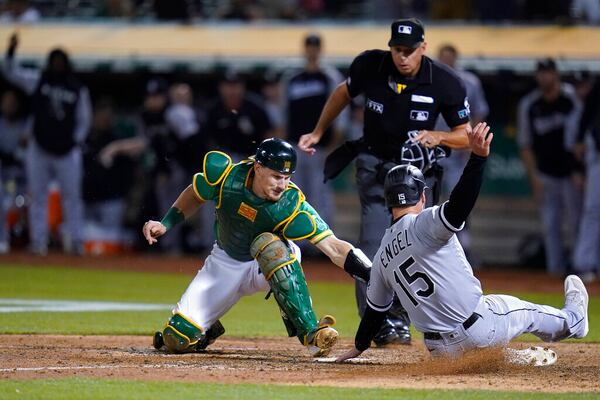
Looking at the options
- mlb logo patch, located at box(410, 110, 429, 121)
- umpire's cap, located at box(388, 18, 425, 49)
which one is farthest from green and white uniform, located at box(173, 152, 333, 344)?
umpire's cap, located at box(388, 18, 425, 49)

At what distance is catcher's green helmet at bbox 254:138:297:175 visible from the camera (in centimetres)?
738

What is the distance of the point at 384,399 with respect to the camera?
5855 millimetres

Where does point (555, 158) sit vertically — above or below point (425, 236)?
below

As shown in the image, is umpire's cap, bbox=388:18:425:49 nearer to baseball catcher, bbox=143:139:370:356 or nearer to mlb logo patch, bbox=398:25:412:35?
mlb logo patch, bbox=398:25:412:35

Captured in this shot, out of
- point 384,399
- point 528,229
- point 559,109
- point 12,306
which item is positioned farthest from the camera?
point 528,229

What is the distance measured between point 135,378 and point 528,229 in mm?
10293

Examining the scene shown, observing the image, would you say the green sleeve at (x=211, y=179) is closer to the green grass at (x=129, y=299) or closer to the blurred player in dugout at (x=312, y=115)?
the green grass at (x=129, y=299)

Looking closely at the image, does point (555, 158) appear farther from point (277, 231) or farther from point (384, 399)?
point (384, 399)

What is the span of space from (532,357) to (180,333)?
86.6 inches

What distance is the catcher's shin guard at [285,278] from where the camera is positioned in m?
7.45

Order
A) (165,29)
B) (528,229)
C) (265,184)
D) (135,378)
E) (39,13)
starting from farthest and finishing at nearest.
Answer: (39,13), (165,29), (528,229), (265,184), (135,378)

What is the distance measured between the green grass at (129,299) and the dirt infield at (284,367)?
3.04 feet

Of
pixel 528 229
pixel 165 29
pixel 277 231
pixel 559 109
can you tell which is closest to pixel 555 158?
pixel 559 109

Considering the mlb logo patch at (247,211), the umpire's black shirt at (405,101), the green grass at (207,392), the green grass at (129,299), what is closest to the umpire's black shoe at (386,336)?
the green grass at (129,299)
